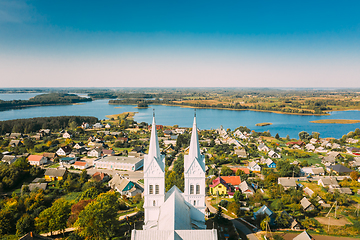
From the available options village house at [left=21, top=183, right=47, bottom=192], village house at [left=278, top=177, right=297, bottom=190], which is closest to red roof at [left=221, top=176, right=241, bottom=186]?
village house at [left=278, top=177, right=297, bottom=190]

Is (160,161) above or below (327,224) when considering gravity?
above

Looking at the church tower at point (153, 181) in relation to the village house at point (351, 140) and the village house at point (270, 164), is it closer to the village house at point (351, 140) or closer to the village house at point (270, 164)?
the village house at point (270, 164)

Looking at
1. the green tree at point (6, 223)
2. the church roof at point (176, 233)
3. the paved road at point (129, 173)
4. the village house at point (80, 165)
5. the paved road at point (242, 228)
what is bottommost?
the paved road at point (129, 173)

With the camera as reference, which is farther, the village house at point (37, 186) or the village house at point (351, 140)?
the village house at point (351, 140)

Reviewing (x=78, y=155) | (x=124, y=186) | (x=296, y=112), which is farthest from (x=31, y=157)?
(x=296, y=112)

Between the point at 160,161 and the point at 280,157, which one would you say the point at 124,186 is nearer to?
the point at 160,161

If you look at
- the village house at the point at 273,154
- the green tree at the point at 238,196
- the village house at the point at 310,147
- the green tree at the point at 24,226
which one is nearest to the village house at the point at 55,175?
the green tree at the point at 24,226

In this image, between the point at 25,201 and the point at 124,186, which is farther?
the point at 124,186
